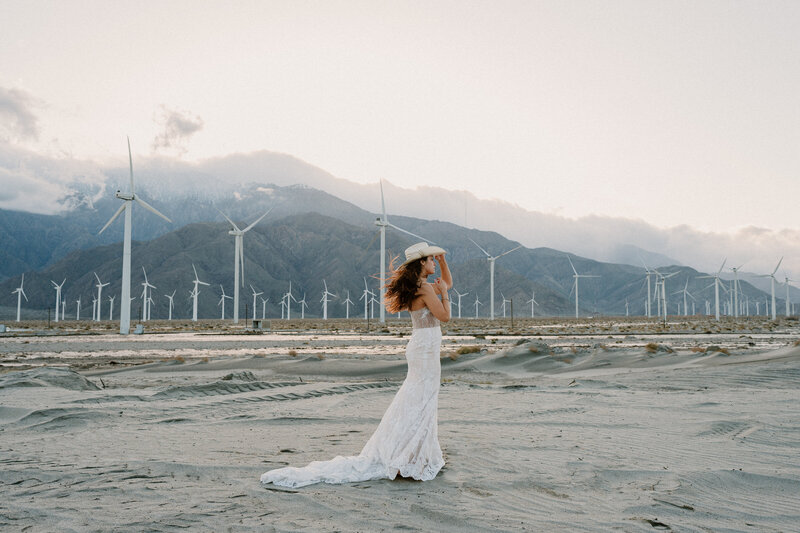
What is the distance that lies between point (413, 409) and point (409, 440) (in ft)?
1.11

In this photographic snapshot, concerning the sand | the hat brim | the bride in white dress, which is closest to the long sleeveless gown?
the bride in white dress

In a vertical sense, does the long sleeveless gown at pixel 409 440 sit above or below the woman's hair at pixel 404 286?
below

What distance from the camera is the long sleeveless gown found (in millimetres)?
6340

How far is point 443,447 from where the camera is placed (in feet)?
26.5

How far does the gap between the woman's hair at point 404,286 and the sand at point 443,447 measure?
76.3 inches

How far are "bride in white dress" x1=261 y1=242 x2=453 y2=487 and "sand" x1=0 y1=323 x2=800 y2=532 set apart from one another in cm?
20

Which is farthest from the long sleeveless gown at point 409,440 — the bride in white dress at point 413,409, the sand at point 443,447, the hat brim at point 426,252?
the hat brim at point 426,252

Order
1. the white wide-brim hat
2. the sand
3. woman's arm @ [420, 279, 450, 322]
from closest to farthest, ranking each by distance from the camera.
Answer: the sand
woman's arm @ [420, 279, 450, 322]
the white wide-brim hat

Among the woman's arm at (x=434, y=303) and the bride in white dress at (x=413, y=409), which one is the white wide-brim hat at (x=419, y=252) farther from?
the woman's arm at (x=434, y=303)

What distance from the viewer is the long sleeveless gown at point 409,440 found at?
6340 mm

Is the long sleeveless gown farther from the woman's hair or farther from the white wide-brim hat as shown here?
the white wide-brim hat

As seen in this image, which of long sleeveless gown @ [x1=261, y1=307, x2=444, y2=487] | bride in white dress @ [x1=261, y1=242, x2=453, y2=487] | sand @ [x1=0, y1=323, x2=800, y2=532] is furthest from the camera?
bride in white dress @ [x1=261, y1=242, x2=453, y2=487]

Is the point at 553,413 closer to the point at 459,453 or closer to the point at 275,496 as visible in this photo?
the point at 459,453

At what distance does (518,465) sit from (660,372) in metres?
13.1
